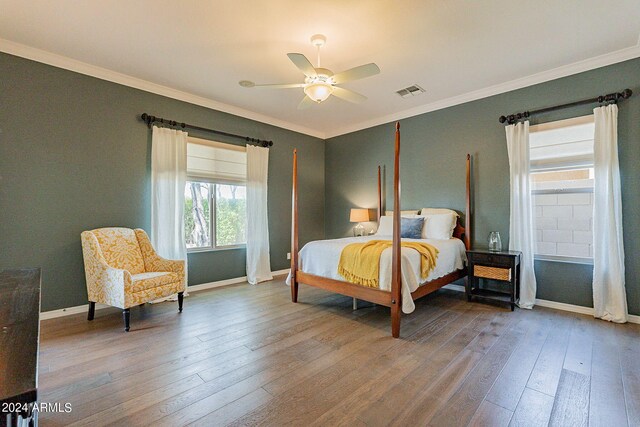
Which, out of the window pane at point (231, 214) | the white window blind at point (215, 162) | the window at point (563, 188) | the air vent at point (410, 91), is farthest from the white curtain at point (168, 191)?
the window at point (563, 188)

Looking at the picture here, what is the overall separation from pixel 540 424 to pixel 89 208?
177 inches

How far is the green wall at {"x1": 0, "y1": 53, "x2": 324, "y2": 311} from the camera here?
3037mm

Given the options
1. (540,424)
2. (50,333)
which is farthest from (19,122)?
(540,424)

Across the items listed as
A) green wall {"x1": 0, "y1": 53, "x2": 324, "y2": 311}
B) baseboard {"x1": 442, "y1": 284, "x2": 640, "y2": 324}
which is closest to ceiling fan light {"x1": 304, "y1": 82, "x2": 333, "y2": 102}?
green wall {"x1": 0, "y1": 53, "x2": 324, "y2": 311}

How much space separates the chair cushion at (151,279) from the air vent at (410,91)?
12.3 ft

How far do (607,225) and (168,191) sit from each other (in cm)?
512

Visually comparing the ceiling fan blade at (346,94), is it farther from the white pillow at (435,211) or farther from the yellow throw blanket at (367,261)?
the white pillow at (435,211)

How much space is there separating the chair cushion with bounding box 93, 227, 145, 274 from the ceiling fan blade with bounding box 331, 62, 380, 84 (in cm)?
297

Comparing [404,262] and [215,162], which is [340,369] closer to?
[404,262]

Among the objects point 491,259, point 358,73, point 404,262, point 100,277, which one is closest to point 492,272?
point 491,259

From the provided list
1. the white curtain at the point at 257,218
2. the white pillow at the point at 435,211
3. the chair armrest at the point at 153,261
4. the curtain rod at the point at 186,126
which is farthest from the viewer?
the white curtain at the point at 257,218

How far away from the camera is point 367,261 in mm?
3004

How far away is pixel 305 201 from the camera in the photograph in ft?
19.5

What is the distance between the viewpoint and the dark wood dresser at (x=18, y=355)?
581mm
